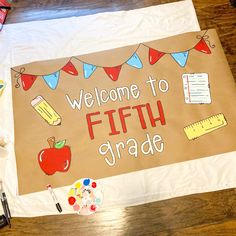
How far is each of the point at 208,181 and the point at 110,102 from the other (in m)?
0.35

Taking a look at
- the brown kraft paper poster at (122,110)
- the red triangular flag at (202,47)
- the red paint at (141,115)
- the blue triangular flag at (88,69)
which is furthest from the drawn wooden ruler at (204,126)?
the blue triangular flag at (88,69)

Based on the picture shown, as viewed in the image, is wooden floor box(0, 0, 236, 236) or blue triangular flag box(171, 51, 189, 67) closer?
wooden floor box(0, 0, 236, 236)

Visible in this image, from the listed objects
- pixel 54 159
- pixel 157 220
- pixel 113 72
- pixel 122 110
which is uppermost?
pixel 113 72

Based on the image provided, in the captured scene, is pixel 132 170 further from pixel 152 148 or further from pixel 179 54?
pixel 179 54


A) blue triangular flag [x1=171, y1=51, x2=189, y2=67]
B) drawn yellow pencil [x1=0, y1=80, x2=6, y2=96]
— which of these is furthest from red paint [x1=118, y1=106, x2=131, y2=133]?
drawn yellow pencil [x1=0, y1=80, x2=6, y2=96]

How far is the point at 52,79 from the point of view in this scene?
95 centimetres

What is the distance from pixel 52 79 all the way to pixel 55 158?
0.25 m

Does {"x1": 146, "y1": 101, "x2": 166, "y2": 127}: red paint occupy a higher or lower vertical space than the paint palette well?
higher

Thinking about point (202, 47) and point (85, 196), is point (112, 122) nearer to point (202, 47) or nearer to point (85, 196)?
point (85, 196)

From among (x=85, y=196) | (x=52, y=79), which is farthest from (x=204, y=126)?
(x=52, y=79)

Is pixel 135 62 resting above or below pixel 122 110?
above

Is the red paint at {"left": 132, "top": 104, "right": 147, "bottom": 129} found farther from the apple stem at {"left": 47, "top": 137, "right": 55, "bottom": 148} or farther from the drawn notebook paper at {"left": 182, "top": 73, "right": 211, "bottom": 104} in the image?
the apple stem at {"left": 47, "top": 137, "right": 55, "bottom": 148}

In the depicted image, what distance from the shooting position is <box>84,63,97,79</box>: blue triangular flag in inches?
37.2

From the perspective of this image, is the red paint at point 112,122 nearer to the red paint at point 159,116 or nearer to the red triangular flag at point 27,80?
the red paint at point 159,116
